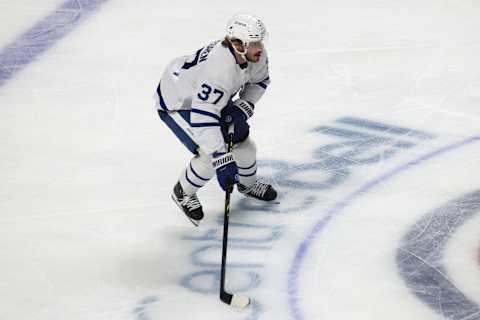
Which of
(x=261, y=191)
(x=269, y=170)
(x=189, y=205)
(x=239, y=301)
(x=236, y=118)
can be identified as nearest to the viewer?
(x=239, y=301)

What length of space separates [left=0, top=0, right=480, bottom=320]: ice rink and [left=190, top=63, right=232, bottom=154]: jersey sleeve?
0.50 meters

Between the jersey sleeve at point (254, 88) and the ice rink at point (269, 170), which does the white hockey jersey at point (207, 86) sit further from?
the ice rink at point (269, 170)

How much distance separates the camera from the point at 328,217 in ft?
13.5

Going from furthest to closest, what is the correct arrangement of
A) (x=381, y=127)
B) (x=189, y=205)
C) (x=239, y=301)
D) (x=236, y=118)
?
1. (x=381, y=127)
2. (x=189, y=205)
3. (x=236, y=118)
4. (x=239, y=301)

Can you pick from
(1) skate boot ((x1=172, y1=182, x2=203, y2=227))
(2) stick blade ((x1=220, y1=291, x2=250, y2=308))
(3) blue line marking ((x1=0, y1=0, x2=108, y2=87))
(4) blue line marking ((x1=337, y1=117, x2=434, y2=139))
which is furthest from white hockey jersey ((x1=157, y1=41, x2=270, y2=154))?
(3) blue line marking ((x1=0, y1=0, x2=108, y2=87))

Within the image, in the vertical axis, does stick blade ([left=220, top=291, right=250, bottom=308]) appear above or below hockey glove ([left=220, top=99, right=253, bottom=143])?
below

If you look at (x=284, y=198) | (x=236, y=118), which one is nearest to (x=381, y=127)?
(x=284, y=198)

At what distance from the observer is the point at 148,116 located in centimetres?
517

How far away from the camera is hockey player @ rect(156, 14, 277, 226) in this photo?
12.1 feet

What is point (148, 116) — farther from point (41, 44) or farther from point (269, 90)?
point (41, 44)

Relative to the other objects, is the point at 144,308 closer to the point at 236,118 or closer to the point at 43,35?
the point at 236,118

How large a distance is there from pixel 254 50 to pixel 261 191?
79cm

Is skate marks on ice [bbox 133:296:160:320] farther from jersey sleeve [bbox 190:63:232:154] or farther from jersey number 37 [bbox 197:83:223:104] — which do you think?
jersey number 37 [bbox 197:83:223:104]

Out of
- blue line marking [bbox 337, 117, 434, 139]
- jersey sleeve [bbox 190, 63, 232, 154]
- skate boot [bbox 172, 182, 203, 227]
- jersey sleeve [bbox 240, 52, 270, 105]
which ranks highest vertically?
jersey sleeve [bbox 190, 63, 232, 154]
